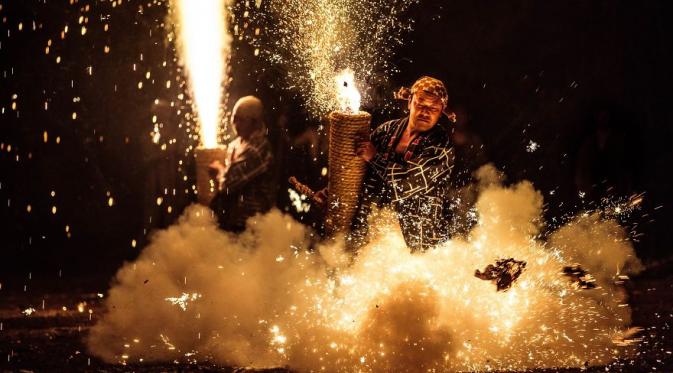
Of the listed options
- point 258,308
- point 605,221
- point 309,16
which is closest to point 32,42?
point 309,16

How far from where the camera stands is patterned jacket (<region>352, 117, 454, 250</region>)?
6.30m

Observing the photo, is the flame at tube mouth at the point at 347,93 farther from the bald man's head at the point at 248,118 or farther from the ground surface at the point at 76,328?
the ground surface at the point at 76,328

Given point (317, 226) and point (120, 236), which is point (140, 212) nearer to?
point (120, 236)

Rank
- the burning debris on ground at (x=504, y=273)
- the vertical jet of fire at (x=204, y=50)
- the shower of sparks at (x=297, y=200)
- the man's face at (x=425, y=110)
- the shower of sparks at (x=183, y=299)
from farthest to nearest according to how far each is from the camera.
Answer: the shower of sparks at (x=297, y=200) → the vertical jet of fire at (x=204, y=50) → the man's face at (x=425, y=110) → the shower of sparks at (x=183, y=299) → the burning debris on ground at (x=504, y=273)

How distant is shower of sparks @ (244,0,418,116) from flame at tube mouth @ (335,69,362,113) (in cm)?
16

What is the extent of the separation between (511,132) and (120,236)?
591 cm

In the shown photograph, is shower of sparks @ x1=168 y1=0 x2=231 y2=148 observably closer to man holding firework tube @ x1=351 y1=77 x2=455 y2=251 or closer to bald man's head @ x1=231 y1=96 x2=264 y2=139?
bald man's head @ x1=231 y1=96 x2=264 y2=139

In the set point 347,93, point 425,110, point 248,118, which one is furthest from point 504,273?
point 248,118

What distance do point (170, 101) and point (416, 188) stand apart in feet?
15.6

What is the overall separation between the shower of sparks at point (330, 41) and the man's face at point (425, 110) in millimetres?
1105

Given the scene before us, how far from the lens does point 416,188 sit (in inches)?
249

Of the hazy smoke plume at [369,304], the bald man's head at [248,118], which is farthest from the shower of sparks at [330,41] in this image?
the hazy smoke plume at [369,304]

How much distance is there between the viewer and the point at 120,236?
940 cm

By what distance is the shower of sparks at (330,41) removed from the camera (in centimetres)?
763
